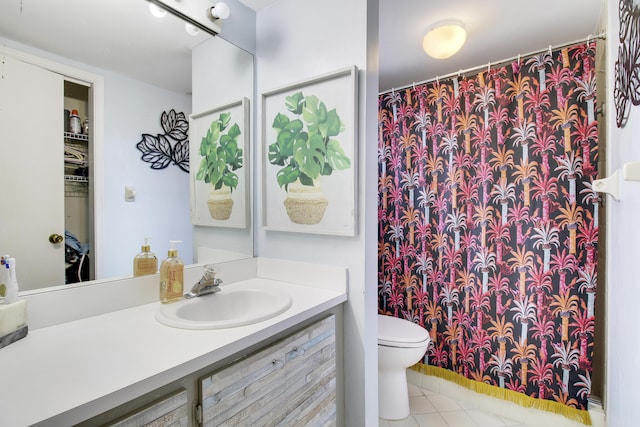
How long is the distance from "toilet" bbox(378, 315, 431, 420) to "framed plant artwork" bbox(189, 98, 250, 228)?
1.06 metres

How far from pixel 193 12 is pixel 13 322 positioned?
51.2 inches

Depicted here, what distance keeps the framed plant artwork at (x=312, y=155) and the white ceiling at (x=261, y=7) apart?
445mm

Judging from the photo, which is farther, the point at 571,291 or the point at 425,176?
the point at 425,176

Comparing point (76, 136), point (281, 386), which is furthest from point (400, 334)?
point (76, 136)

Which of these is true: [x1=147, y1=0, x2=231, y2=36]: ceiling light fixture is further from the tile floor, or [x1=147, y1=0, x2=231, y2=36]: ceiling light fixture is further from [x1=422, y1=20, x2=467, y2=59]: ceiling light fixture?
the tile floor

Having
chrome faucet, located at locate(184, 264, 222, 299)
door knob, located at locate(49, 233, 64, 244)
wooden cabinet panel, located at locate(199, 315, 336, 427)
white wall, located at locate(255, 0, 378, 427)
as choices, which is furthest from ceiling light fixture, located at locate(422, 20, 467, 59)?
door knob, located at locate(49, 233, 64, 244)

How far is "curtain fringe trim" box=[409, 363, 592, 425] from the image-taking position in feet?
5.38

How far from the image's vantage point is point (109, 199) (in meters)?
1.12

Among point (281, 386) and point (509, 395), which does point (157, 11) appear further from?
point (509, 395)

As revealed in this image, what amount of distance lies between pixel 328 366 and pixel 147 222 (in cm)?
92

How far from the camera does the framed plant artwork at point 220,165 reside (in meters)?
1.43

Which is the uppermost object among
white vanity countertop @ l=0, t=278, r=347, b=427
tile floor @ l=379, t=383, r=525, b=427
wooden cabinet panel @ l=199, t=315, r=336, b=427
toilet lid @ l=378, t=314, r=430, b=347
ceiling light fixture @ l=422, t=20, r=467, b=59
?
ceiling light fixture @ l=422, t=20, r=467, b=59

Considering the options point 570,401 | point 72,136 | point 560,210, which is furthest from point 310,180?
point 570,401

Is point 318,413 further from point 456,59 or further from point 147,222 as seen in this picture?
point 456,59
